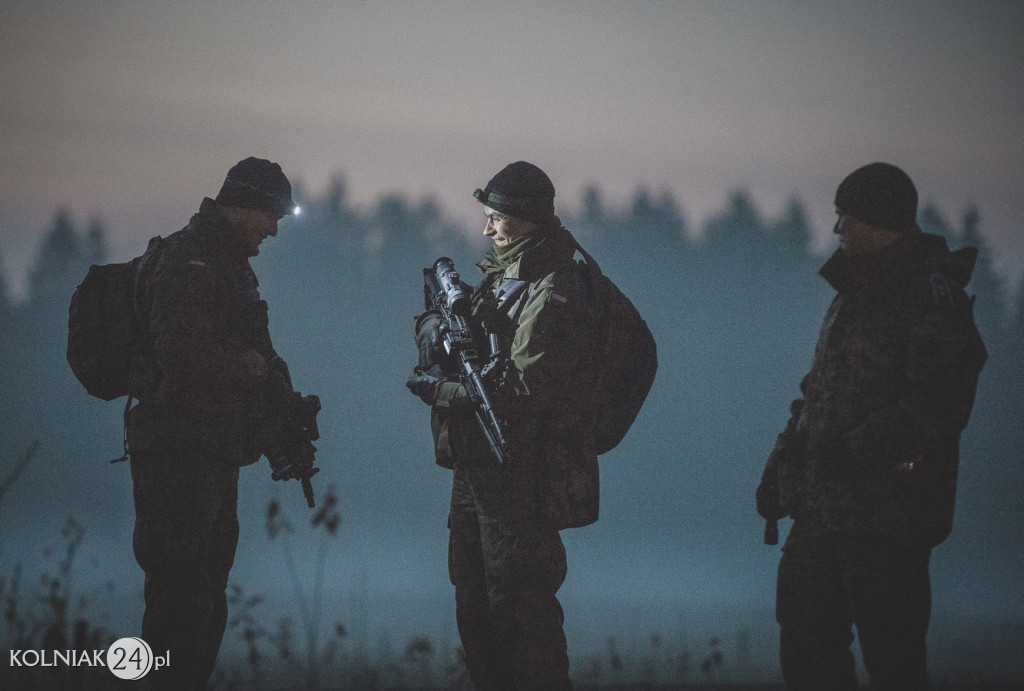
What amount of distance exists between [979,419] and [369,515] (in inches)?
230

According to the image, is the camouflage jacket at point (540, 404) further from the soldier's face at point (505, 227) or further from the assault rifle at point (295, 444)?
the assault rifle at point (295, 444)

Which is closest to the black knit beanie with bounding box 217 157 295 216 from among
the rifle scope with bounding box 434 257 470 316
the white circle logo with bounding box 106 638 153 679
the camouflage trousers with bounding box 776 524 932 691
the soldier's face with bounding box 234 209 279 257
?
the soldier's face with bounding box 234 209 279 257

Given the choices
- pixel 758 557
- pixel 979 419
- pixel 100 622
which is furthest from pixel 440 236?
pixel 100 622

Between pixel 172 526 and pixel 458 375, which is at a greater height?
pixel 458 375

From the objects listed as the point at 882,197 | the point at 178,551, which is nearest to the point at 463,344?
the point at 178,551

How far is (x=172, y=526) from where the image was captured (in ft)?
12.2

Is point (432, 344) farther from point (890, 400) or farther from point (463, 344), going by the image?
point (890, 400)

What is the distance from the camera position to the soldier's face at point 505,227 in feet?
13.4

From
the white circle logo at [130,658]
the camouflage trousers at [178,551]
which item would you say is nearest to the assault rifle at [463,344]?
the camouflage trousers at [178,551]

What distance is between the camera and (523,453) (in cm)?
384

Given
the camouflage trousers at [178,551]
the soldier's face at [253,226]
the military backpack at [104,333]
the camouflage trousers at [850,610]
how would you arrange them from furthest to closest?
the soldier's face at [253,226], the military backpack at [104,333], the camouflage trousers at [178,551], the camouflage trousers at [850,610]

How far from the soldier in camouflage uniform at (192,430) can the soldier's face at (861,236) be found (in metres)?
2.29

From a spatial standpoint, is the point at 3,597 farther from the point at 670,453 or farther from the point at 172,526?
the point at 670,453

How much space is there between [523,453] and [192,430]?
1278mm
